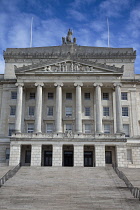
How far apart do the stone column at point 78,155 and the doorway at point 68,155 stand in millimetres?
2813

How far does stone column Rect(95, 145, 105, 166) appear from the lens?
4456 centimetres

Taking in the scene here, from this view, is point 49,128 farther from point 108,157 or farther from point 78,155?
point 108,157

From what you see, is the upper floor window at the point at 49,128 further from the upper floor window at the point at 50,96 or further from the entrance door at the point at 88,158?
the entrance door at the point at 88,158

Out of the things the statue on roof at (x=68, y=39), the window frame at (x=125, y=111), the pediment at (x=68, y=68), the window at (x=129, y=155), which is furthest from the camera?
the statue on roof at (x=68, y=39)

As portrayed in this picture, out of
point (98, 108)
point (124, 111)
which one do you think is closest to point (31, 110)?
point (98, 108)

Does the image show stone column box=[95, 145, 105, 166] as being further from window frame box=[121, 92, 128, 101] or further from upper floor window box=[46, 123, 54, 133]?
window frame box=[121, 92, 128, 101]

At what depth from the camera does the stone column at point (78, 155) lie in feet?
146

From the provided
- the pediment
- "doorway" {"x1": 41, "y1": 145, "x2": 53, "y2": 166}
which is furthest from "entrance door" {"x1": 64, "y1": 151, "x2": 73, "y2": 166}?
the pediment

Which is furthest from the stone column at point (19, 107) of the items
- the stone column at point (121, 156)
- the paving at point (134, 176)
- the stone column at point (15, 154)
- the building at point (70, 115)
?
the paving at point (134, 176)

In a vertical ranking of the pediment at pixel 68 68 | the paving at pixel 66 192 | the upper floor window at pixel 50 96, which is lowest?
the paving at pixel 66 192

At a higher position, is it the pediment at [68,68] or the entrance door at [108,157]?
the pediment at [68,68]

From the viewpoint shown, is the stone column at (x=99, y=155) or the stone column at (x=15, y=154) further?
the stone column at (x=15, y=154)

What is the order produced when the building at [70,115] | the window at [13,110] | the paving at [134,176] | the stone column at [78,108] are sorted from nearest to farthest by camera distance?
the paving at [134,176], the building at [70,115], the stone column at [78,108], the window at [13,110]

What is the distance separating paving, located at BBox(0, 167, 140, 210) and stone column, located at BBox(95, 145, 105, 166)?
22.3 ft
